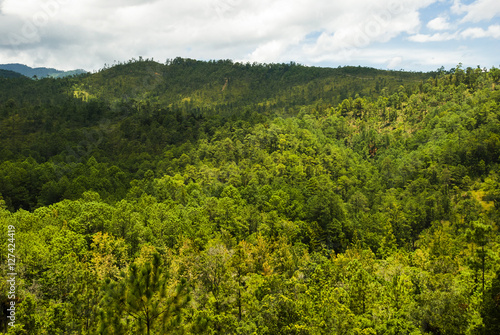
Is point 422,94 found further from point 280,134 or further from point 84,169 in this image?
point 84,169

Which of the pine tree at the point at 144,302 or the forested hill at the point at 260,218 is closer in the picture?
the pine tree at the point at 144,302

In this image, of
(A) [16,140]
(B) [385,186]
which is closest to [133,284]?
(B) [385,186]

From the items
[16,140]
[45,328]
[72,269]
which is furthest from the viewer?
[16,140]

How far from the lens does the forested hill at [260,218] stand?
77.7ft

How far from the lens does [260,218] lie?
63781mm

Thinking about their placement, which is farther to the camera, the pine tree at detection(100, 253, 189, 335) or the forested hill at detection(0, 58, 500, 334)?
the forested hill at detection(0, 58, 500, 334)

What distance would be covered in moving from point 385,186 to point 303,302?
3773 inches

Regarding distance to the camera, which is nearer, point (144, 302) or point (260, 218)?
point (144, 302)

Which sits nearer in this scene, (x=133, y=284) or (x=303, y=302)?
(x=133, y=284)

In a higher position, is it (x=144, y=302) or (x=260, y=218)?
(x=144, y=302)

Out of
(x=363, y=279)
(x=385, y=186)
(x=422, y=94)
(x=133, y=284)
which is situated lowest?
(x=385, y=186)

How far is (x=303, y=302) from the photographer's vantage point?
77.0 ft

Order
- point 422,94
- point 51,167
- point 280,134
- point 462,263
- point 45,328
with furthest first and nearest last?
point 422,94, point 280,134, point 51,167, point 462,263, point 45,328

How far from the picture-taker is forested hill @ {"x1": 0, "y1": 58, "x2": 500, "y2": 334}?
77.7 feet
